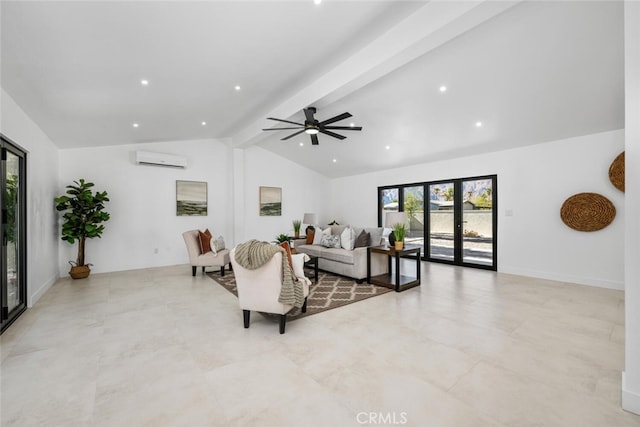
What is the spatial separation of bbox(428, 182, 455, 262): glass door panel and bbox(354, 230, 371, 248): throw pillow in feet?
7.83

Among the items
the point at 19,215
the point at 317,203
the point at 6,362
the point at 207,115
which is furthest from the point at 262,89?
the point at 317,203

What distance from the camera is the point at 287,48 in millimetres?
3055

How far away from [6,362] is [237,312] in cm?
194

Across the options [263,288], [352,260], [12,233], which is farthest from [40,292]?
[352,260]

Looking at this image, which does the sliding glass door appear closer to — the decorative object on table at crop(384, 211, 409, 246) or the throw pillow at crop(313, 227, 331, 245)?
the decorative object on table at crop(384, 211, 409, 246)

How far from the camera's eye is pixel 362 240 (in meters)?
5.12

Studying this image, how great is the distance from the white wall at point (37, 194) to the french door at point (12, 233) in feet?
0.29

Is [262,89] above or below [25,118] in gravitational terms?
above

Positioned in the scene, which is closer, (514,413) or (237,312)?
(514,413)

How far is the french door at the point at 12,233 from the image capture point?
3055 millimetres

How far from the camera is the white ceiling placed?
92.6 inches

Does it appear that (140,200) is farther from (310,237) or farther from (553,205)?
(553,205)

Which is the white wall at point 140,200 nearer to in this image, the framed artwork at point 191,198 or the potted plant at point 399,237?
the framed artwork at point 191,198

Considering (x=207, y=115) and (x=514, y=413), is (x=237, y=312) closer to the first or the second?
(x=514, y=413)
